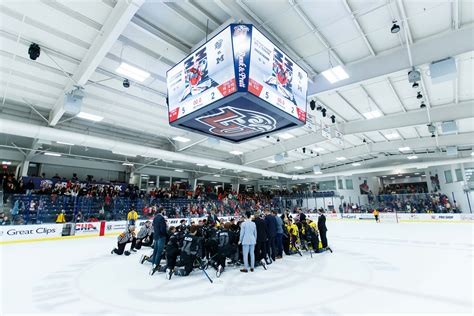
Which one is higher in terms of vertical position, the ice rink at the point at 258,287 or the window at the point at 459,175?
the window at the point at 459,175

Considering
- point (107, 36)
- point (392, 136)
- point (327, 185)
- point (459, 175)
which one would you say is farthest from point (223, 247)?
point (327, 185)

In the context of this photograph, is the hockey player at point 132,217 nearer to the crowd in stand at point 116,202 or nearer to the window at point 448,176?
the crowd in stand at point 116,202

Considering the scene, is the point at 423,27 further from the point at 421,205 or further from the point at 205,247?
the point at 421,205

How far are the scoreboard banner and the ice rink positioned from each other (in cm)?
330

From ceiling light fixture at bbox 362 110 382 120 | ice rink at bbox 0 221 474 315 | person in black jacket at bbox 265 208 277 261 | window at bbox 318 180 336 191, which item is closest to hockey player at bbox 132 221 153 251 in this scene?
ice rink at bbox 0 221 474 315

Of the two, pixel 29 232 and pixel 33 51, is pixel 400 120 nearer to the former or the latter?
pixel 33 51

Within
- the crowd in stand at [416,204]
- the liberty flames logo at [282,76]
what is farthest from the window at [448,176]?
the liberty flames logo at [282,76]

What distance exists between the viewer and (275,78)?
420 centimetres

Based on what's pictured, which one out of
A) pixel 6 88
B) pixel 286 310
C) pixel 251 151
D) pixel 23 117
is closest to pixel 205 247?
pixel 286 310

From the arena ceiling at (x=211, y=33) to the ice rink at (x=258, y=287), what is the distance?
17.9 feet

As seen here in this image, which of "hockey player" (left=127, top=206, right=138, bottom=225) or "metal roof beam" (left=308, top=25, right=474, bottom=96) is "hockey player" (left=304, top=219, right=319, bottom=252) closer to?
"metal roof beam" (left=308, top=25, right=474, bottom=96)

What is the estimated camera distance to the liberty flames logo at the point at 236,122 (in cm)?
434

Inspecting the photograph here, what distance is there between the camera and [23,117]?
1155 centimetres

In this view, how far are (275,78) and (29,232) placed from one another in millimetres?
13495
